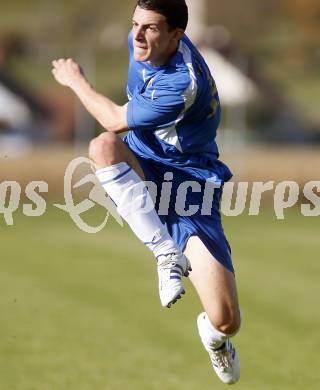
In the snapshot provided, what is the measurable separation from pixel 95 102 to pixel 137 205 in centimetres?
67

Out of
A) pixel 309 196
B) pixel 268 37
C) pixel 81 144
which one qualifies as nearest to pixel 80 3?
pixel 268 37

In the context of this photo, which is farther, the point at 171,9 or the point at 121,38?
the point at 121,38

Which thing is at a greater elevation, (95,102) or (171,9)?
(171,9)

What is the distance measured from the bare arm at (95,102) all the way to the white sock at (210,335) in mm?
1467

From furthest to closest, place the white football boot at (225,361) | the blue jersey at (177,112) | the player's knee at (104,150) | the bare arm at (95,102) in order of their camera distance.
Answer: the white football boot at (225,361) → the bare arm at (95,102) → the blue jersey at (177,112) → the player's knee at (104,150)

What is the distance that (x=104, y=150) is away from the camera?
6.93 meters

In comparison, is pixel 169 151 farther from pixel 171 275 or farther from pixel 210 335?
pixel 210 335

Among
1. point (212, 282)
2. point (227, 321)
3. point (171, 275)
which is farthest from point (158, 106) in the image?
point (227, 321)

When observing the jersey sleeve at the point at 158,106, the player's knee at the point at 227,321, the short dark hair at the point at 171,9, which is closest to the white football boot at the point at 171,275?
the player's knee at the point at 227,321

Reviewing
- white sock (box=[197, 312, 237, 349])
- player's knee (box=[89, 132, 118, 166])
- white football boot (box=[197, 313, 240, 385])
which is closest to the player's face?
player's knee (box=[89, 132, 118, 166])

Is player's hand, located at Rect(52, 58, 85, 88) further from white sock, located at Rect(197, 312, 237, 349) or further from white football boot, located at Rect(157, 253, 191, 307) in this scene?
white sock, located at Rect(197, 312, 237, 349)

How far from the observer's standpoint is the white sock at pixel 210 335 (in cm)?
780

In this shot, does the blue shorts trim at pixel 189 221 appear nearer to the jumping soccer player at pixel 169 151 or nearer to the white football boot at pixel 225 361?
the jumping soccer player at pixel 169 151

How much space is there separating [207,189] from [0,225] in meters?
14.6
